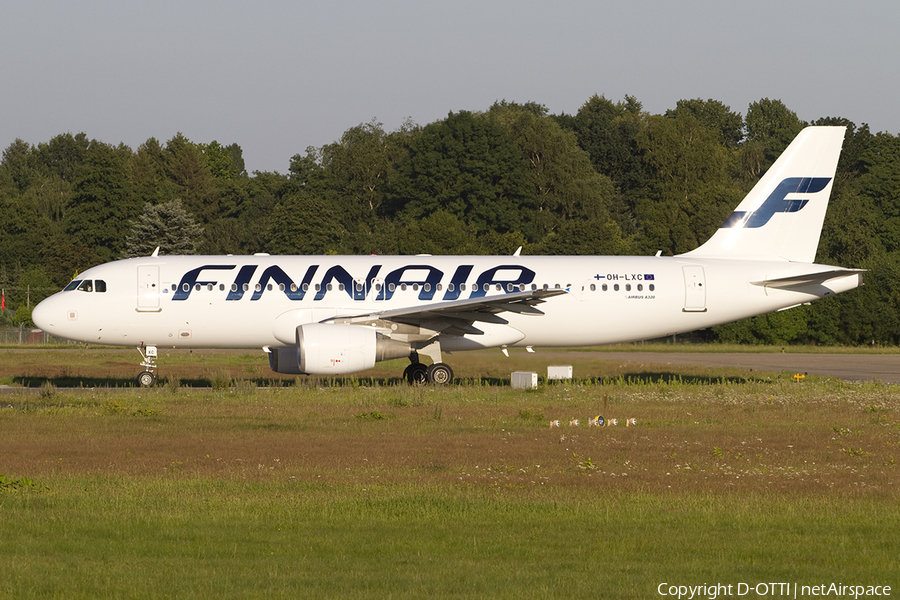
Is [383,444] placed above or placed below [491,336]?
below

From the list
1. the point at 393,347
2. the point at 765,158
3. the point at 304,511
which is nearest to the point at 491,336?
the point at 393,347

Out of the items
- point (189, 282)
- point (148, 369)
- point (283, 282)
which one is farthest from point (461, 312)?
point (148, 369)

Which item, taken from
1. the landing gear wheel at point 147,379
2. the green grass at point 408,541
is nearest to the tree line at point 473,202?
the landing gear wheel at point 147,379

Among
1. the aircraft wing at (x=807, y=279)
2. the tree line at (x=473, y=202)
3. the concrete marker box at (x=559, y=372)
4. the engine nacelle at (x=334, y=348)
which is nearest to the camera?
the engine nacelle at (x=334, y=348)

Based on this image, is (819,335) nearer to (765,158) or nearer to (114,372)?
(114,372)

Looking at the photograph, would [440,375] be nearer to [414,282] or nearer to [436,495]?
[414,282]

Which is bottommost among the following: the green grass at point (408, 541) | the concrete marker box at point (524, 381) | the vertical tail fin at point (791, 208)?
the green grass at point (408, 541)

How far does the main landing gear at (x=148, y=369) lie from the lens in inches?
1025

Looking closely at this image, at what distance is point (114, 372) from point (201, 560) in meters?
25.2

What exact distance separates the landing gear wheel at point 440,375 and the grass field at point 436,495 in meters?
2.72

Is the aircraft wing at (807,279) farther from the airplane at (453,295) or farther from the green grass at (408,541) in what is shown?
the green grass at (408,541)

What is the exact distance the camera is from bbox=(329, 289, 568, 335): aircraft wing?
24.5 metres

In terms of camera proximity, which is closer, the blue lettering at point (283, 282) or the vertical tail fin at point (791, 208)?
the blue lettering at point (283, 282)

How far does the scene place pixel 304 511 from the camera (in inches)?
432
